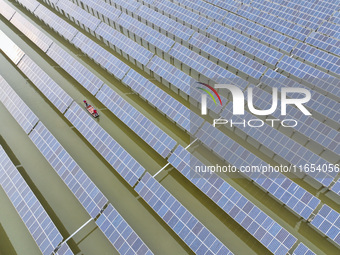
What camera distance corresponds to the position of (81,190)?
826 inches

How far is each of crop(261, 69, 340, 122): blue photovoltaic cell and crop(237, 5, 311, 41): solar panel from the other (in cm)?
1447

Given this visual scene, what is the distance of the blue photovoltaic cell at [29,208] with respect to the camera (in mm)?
18594

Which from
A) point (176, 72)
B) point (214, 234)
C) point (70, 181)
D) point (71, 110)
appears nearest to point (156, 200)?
point (214, 234)

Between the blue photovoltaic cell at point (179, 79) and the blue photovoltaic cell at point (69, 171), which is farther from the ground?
the blue photovoltaic cell at point (179, 79)

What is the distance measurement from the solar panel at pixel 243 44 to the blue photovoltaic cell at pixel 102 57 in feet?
60.1

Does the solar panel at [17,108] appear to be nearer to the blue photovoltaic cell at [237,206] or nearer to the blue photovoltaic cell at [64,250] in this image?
the blue photovoltaic cell at [64,250]

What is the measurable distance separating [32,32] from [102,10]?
1440 cm

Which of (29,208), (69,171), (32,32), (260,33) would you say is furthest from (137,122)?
(260,33)

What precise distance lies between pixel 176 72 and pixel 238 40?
14.5 m

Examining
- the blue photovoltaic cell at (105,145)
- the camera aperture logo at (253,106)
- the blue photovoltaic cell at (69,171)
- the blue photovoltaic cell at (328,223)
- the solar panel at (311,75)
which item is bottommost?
the blue photovoltaic cell at (69,171)

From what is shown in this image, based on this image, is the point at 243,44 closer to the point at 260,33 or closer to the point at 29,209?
the point at 260,33

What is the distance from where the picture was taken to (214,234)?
1930 centimetres

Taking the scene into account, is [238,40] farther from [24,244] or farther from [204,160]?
[24,244]

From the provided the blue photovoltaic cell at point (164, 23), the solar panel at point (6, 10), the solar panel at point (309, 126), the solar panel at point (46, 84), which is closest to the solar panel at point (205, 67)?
the solar panel at point (309, 126)
